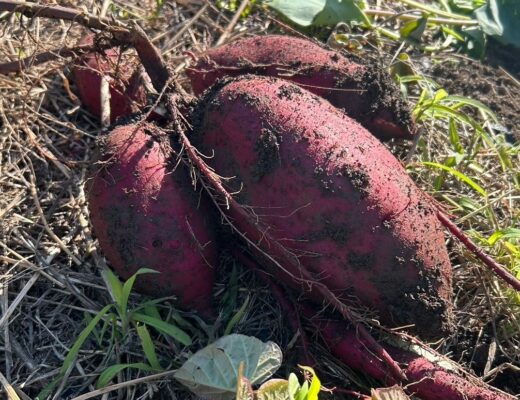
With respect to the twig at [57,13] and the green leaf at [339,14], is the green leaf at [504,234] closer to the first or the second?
the green leaf at [339,14]

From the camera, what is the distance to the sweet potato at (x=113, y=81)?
167 centimetres

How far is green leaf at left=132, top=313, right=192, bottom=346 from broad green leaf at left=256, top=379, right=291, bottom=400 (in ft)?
0.77

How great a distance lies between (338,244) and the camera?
4.44 ft

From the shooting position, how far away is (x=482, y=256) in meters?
1.50

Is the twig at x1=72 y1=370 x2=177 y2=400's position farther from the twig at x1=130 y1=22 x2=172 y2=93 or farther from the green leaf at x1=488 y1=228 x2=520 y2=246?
the green leaf at x1=488 y1=228 x2=520 y2=246

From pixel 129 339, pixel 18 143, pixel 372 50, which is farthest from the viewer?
pixel 372 50

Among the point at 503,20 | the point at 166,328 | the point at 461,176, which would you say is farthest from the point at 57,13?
the point at 503,20

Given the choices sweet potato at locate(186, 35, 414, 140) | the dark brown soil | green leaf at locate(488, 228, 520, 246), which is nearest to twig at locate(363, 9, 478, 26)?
the dark brown soil

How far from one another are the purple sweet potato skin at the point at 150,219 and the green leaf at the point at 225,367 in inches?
7.4

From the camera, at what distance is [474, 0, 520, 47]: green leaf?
2.22 meters

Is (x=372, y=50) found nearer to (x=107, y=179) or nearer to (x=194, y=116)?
(x=194, y=116)

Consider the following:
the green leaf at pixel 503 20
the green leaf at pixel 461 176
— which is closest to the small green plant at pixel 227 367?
the green leaf at pixel 461 176

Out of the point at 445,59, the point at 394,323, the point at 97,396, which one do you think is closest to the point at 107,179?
the point at 97,396

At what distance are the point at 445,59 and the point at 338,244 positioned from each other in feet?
3.72
